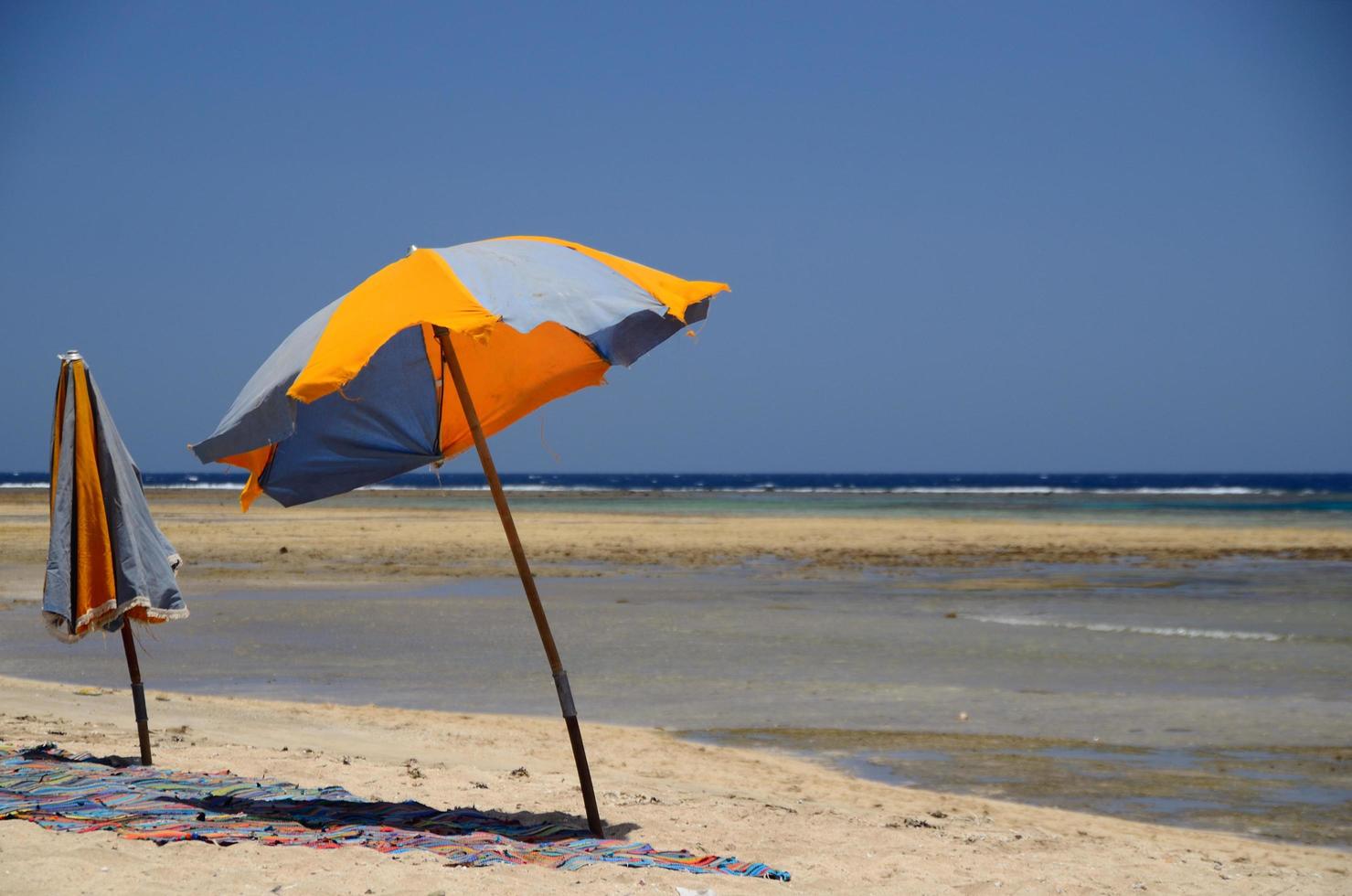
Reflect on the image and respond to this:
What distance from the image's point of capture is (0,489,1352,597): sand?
78.3 feet

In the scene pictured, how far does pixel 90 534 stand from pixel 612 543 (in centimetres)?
2471

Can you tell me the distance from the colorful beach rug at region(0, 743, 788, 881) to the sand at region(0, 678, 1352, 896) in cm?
16

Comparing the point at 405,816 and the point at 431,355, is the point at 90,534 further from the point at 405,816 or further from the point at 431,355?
the point at 405,816

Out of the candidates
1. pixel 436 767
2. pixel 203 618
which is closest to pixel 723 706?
pixel 436 767

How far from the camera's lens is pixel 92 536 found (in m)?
6.70

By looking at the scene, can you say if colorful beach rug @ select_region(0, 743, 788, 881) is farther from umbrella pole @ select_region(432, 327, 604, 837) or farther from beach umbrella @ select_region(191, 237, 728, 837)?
beach umbrella @ select_region(191, 237, 728, 837)

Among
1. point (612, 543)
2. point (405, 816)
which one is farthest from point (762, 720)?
point (612, 543)

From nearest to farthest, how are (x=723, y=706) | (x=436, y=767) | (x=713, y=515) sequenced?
(x=436, y=767) → (x=723, y=706) → (x=713, y=515)

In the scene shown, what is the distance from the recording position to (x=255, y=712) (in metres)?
9.40

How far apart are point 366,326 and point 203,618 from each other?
11.8 meters

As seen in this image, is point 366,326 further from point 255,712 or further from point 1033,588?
point 1033,588

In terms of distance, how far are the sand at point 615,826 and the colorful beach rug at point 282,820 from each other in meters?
0.16

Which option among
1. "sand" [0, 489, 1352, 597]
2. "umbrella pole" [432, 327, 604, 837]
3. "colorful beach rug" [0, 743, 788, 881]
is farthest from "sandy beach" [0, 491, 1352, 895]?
"sand" [0, 489, 1352, 597]

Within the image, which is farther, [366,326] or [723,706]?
[723,706]
